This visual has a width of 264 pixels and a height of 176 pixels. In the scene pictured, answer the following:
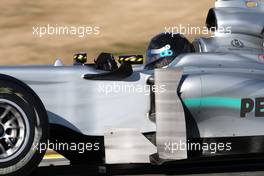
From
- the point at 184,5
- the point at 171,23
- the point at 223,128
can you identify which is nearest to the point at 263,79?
the point at 223,128

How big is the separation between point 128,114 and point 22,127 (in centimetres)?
88

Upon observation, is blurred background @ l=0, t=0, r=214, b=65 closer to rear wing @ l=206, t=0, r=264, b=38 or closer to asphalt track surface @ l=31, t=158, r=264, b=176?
rear wing @ l=206, t=0, r=264, b=38

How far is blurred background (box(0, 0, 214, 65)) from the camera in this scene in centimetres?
1370

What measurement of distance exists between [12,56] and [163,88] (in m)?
9.18

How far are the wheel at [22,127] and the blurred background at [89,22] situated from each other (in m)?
8.56

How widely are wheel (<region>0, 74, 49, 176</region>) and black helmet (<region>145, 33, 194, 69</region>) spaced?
5.01 feet

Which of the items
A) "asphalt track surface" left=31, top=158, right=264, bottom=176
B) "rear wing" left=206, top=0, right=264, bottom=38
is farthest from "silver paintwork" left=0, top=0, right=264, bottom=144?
"rear wing" left=206, top=0, right=264, bottom=38

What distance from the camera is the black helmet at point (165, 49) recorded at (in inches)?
218

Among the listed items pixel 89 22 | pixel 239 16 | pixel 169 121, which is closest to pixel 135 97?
pixel 169 121

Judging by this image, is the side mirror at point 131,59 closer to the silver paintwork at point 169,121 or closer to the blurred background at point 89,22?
the silver paintwork at point 169,121

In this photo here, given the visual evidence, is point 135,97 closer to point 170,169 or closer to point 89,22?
point 170,169

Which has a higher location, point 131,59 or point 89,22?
point 131,59

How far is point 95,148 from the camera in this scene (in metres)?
4.75

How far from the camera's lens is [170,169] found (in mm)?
5363
